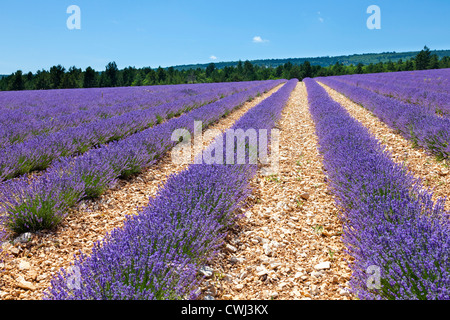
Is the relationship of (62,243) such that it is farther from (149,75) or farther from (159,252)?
(149,75)

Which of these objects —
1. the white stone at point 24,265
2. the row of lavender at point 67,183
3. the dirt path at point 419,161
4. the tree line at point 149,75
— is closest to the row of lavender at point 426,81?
the dirt path at point 419,161

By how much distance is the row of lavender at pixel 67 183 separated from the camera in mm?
2420

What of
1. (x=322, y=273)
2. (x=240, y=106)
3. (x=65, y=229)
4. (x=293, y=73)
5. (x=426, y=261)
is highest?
(x=293, y=73)

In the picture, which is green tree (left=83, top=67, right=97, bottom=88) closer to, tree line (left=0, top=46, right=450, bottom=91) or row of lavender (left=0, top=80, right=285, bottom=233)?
tree line (left=0, top=46, right=450, bottom=91)

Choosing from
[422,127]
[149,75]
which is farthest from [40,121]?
[149,75]

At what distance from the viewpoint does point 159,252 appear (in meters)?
1.62

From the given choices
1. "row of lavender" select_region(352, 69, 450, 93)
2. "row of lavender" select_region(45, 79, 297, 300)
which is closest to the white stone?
"row of lavender" select_region(45, 79, 297, 300)

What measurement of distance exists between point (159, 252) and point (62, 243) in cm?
127

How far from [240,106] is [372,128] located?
5841 millimetres

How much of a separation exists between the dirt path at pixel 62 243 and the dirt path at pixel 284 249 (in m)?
1.14

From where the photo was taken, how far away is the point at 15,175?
12.1ft

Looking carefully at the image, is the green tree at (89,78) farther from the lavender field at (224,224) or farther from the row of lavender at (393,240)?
the row of lavender at (393,240)

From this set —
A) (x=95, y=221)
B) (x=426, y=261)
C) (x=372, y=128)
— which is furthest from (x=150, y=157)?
(x=372, y=128)
